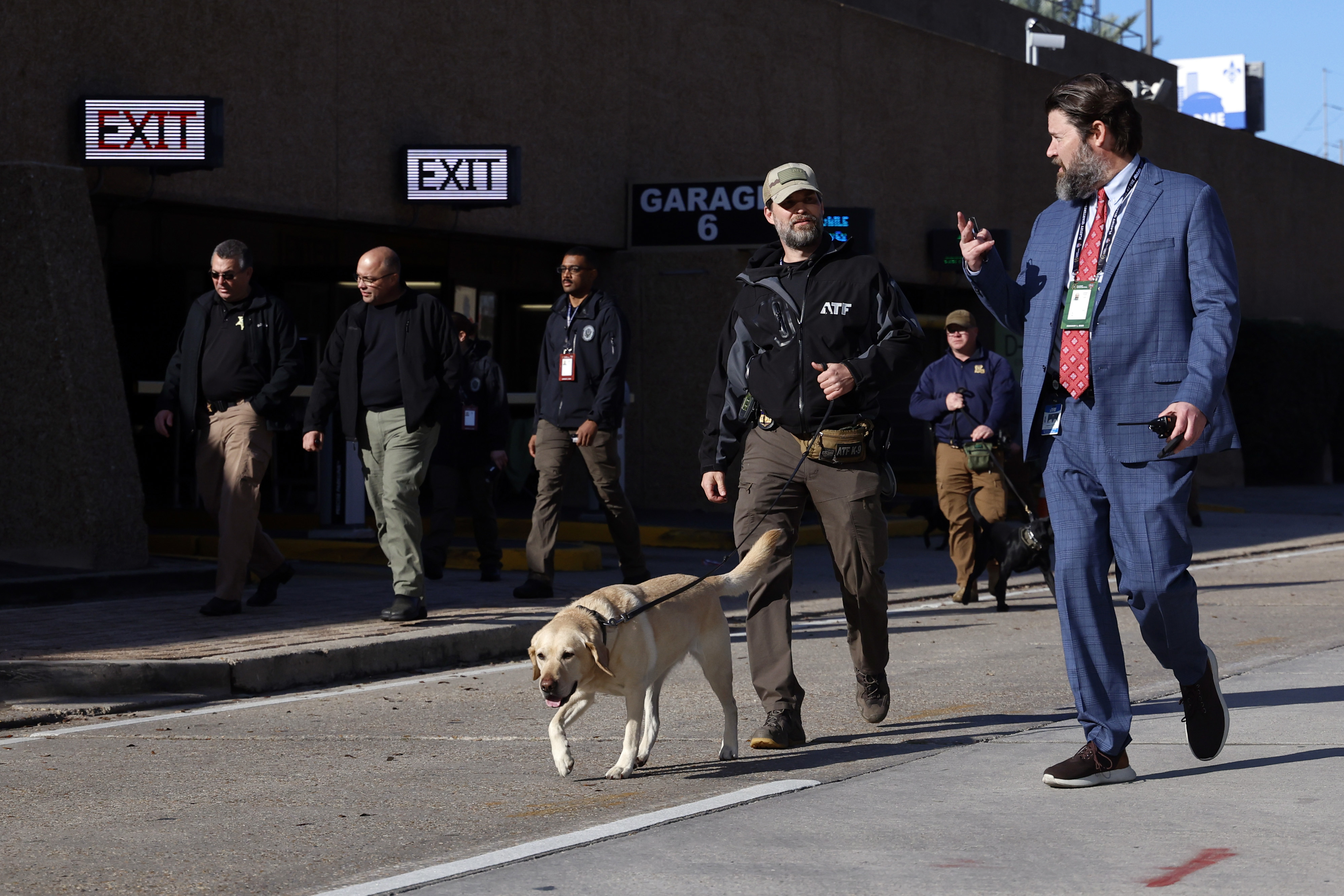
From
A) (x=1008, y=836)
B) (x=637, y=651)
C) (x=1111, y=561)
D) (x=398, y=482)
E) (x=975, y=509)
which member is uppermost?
(x=398, y=482)

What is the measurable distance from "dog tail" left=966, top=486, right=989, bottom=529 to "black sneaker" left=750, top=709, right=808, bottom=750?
5532 mm

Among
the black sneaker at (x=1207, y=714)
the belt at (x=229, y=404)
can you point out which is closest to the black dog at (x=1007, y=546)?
the belt at (x=229, y=404)

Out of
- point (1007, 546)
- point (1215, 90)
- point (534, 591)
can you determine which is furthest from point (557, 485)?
point (1215, 90)

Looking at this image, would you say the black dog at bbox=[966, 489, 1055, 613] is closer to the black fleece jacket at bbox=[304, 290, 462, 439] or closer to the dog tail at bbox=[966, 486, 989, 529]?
the dog tail at bbox=[966, 486, 989, 529]

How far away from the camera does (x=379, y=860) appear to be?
4773 mm

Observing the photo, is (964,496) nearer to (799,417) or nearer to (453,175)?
(799,417)

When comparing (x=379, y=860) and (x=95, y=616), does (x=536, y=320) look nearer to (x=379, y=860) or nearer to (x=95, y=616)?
(x=95, y=616)

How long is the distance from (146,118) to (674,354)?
759 centimetres

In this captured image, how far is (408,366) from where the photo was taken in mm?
9531

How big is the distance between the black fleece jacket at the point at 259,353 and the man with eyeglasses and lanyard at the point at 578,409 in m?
1.76

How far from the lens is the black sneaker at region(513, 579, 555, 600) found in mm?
11164

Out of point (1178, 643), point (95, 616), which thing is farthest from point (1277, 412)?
point (1178, 643)

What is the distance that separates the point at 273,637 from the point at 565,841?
15.2ft

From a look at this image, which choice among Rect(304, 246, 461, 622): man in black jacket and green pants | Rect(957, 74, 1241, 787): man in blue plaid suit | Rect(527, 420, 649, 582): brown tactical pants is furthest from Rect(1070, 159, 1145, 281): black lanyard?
Rect(527, 420, 649, 582): brown tactical pants
